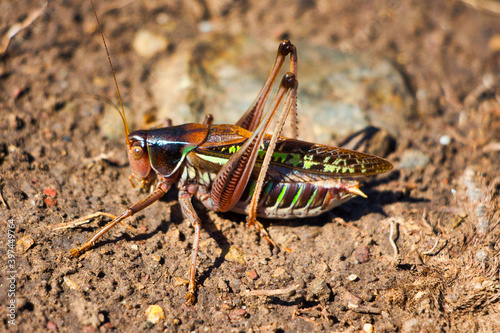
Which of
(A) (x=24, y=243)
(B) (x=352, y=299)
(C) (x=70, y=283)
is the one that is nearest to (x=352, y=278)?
(B) (x=352, y=299)

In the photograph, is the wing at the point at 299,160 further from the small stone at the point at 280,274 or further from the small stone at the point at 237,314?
the small stone at the point at 237,314

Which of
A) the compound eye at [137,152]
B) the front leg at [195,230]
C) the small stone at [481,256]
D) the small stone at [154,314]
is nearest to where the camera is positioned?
the small stone at [154,314]

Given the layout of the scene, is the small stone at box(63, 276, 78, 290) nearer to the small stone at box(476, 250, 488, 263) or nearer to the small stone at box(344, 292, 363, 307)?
the small stone at box(344, 292, 363, 307)

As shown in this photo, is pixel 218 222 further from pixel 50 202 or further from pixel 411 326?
pixel 411 326

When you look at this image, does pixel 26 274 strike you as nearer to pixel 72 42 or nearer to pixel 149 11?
pixel 72 42

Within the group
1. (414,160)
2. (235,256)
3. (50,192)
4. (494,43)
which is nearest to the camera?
(235,256)

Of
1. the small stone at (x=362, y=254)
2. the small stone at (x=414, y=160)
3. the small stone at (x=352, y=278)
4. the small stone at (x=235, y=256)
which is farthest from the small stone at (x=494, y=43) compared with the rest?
the small stone at (x=235, y=256)
